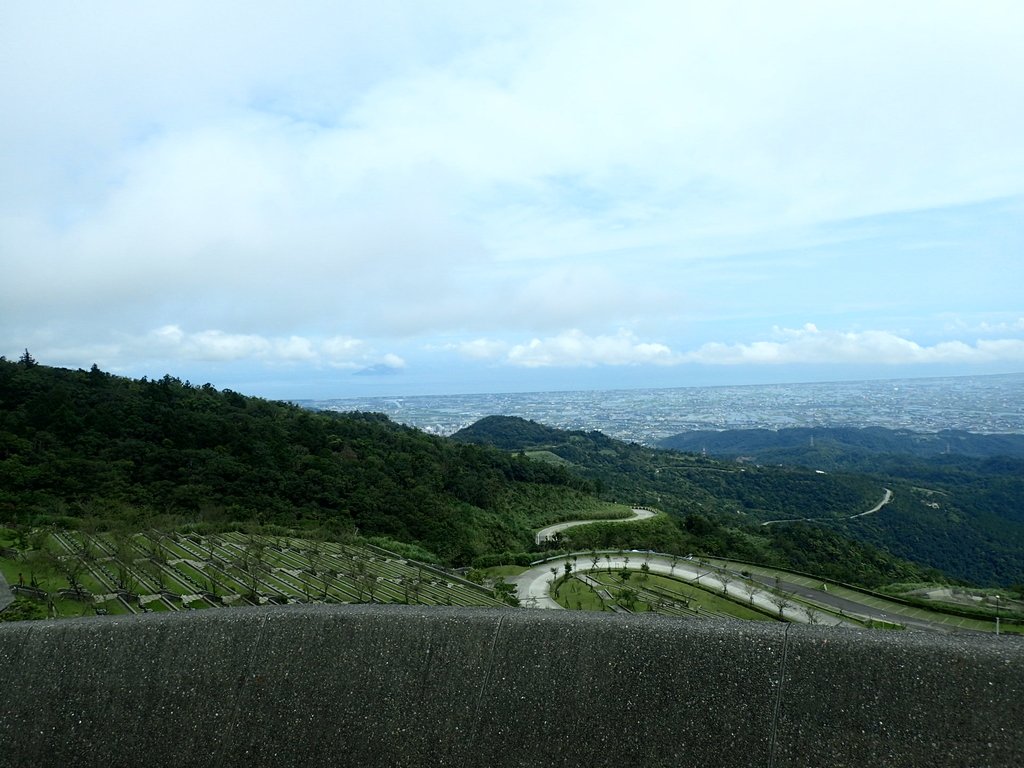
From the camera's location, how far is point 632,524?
43.9 meters

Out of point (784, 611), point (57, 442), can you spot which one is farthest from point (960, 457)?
point (57, 442)

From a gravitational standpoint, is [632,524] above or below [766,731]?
below

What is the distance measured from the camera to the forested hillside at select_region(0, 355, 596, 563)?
89.9 feet

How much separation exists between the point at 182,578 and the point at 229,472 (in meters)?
24.1

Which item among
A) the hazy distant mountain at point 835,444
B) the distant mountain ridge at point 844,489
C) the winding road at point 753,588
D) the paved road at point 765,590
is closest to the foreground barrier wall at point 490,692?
the paved road at point 765,590

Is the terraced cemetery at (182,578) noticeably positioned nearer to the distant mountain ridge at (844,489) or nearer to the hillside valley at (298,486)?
the hillside valley at (298,486)

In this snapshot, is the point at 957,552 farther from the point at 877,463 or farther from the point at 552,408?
the point at 552,408

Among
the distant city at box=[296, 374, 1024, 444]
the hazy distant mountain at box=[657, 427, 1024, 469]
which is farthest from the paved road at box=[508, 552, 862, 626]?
the distant city at box=[296, 374, 1024, 444]

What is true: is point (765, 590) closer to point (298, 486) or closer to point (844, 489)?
point (298, 486)

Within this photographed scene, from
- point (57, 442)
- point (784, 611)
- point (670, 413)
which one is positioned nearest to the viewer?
point (784, 611)

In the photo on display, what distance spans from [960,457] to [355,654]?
424 feet

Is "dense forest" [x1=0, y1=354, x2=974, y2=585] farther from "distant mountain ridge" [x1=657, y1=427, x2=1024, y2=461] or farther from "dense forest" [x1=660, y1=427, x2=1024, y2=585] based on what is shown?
"distant mountain ridge" [x1=657, y1=427, x2=1024, y2=461]

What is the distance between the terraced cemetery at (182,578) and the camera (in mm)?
10398

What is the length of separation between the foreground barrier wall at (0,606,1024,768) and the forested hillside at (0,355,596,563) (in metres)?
13.3
